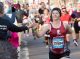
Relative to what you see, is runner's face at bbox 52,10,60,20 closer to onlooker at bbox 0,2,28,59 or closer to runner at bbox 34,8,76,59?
runner at bbox 34,8,76,59

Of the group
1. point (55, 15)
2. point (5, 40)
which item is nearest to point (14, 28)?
point (5, 40)

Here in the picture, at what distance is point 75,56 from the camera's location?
15094 millimetres

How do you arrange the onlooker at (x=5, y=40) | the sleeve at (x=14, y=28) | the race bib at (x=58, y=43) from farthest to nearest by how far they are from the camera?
the race bib at (x=58, y=43) → the sleeve at (x=14, y=28) → the onlooker at (x=5, y=40)

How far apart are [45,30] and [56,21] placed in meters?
0.28

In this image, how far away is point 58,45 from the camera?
27.9ft

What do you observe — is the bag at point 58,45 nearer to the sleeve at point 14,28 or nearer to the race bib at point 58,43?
the race bib at point 58,43

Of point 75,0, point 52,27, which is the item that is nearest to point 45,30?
point 52,27

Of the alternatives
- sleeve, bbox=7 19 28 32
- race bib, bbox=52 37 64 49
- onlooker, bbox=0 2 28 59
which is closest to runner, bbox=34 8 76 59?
race bib, bbox=52 37 64 49

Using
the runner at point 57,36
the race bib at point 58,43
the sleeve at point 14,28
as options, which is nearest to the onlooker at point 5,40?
the sleeve at point 14,28

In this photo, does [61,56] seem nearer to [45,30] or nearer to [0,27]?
[45,30]

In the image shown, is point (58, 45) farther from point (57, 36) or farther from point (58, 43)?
point (57, 36)

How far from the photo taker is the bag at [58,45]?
8477 mm

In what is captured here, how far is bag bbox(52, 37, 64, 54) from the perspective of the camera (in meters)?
8.48

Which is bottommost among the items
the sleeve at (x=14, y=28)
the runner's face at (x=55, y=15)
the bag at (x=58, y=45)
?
the bag at (x=58, y=45)
